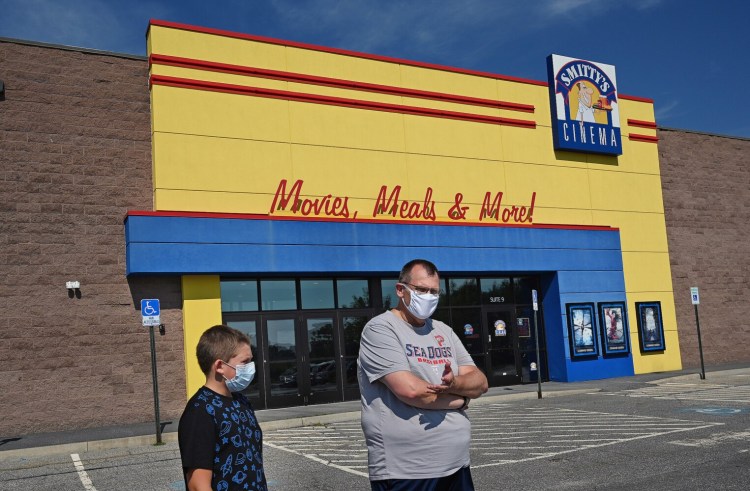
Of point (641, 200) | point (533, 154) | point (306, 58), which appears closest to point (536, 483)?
point (306, 58)

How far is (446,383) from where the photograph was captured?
162 inches

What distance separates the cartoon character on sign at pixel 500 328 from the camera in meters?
23.0

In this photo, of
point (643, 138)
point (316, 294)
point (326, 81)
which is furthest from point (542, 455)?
point (643, 138)

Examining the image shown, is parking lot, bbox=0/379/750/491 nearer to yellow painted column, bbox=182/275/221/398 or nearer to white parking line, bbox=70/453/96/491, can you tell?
white parking line, bbox=70/453/96/491

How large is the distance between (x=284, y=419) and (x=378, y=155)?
27.8ft

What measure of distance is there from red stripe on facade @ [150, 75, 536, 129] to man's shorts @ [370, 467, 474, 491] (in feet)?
53.2

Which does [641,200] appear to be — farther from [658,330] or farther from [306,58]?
[306,58]

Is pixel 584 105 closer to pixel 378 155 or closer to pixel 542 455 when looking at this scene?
pixel 378 155

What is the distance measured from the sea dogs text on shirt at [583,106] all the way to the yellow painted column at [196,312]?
1213 cm

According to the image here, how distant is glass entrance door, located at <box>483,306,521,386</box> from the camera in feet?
74.9

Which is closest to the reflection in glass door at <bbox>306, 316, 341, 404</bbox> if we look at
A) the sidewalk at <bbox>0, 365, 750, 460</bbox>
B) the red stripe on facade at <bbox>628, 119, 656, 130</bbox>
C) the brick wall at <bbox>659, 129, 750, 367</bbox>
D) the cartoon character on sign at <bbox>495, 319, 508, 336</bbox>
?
the sidewalk at <bbox>0, 365, 750, 460</bbox>

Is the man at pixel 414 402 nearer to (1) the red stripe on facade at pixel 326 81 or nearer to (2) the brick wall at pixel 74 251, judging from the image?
(2) the brick wall at pixel 74 251

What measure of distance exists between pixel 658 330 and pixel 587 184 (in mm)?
5342

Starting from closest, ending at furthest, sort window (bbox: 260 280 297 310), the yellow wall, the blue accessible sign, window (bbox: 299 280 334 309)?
the blue accessible sign → the yellow wall → window (bbox: 260 280 297 310) → window (bbox: 299 280 334 309)
